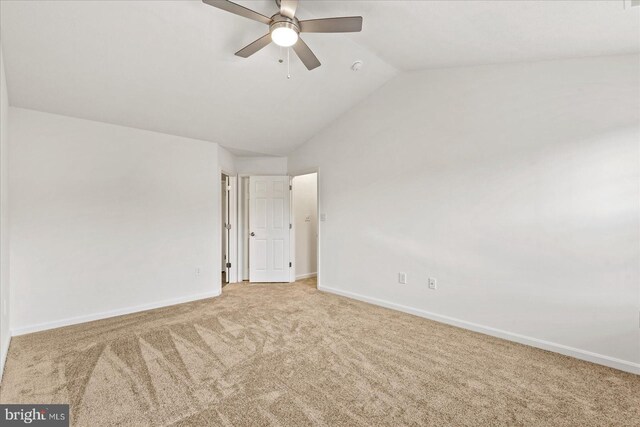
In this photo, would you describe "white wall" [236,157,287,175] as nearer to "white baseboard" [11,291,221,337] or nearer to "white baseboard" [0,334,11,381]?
"white baseboard" [11,291,221,337]

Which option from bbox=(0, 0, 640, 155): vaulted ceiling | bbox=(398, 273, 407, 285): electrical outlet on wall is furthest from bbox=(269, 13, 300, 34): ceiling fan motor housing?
bbox=(398, 273, 407, 285): electrical outlet on wall

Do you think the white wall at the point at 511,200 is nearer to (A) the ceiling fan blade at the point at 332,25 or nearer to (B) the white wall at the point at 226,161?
(A) the ceiling fan blade at the point at 332,25

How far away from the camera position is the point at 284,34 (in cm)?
220

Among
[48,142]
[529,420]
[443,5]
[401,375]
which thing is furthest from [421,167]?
[48,142]

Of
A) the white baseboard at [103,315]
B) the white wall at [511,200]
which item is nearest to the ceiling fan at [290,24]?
the white wall at [511,200]

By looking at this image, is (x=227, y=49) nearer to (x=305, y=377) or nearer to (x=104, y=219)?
(x=104, y=219)

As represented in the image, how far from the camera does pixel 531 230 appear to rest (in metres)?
2.84

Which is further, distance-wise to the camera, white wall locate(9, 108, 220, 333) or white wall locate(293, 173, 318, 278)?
white wall locate(293, 173, 318, 278)

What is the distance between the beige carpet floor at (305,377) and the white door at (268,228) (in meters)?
1.92

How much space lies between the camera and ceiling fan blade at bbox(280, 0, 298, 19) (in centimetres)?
200

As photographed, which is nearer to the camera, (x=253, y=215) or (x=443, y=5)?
(x=443, y=5)

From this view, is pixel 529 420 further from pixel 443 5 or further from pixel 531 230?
pixel 443 5

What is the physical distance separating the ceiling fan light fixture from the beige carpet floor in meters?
2.64

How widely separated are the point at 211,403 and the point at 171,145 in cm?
341
